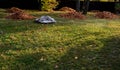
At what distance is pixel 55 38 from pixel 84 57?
1.77 metres

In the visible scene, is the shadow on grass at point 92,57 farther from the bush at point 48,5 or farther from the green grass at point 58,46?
the bush at point 48,5

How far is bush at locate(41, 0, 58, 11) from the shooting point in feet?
71.3

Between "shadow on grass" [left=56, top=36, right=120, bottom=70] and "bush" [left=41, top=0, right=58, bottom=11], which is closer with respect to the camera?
"shadow on grass" [left=56, top=36, right=120, bottom=70]

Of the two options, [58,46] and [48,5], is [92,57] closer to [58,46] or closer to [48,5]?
[58,46]

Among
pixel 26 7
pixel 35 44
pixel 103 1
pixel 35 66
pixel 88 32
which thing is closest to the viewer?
pixel 35 66

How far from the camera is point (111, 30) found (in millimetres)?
13328

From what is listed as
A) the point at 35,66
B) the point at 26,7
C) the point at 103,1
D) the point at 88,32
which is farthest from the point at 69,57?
the point at 103,1

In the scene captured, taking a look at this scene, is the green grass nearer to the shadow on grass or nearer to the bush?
the shadow on grass

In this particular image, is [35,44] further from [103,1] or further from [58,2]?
[103,1]

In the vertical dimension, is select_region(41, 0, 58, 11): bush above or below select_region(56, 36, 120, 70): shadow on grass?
below

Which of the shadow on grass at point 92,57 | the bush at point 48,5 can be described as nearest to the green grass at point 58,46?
the shadow on grass at point 92,57

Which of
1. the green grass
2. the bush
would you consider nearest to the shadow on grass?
the green grass

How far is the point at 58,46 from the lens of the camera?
11.1 metres

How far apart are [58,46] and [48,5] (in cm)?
1095
